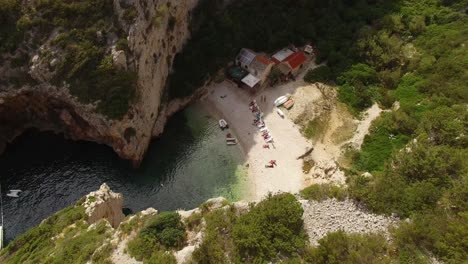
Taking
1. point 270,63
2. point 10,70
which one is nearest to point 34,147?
point 10,70

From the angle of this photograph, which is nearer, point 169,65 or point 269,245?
point 269,245

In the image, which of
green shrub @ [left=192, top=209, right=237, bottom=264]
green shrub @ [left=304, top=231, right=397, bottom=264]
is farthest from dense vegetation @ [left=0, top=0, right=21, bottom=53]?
green shrub @ [left=304, top=231, right=397, bottom=264]

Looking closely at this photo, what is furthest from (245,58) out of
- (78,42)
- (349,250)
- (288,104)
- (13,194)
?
(349,250)

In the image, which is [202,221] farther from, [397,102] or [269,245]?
[397,102]

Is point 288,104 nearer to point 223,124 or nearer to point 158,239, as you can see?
point 223,124

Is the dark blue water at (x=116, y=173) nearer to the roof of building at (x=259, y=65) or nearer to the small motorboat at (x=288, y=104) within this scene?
the small motorboat at (x=288, y=104)

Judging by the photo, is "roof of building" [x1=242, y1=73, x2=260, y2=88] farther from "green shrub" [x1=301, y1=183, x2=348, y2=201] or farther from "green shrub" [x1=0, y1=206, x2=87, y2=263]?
"green shrub" [x1=0, y1=206, x2=87, y2=263]
